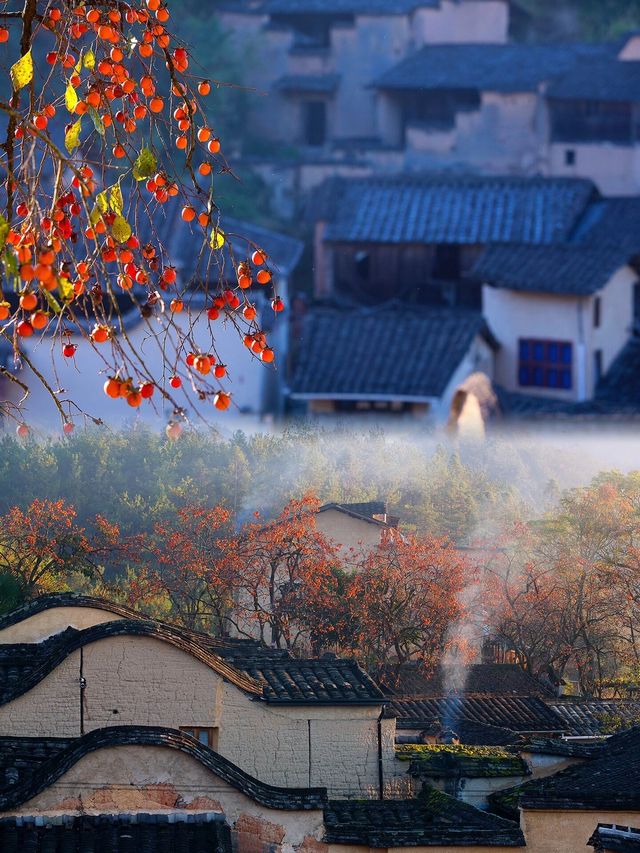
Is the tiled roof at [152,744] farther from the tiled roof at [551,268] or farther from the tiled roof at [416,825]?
the tiled roof at [551,268]

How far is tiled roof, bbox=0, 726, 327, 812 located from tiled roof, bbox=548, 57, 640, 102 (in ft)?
60.4

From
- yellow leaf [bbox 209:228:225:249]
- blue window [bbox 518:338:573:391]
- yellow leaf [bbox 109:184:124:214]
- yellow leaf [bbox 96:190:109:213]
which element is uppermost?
blue window [bbox 518:338:573:391]

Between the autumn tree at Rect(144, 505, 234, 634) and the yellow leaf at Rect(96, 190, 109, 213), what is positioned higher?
the yellow leaf at Rect(96, 190, 109, 213)

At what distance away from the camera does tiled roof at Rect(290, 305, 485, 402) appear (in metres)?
13.7

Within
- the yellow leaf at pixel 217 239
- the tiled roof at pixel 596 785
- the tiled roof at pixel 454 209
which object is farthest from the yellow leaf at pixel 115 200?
the tiled roof at pixel 454 209

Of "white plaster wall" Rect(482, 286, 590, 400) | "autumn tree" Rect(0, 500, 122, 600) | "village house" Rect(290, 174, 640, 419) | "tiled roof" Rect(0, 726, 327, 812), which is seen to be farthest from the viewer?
"white plaster wall" Rect(482, 286, 590, 400)

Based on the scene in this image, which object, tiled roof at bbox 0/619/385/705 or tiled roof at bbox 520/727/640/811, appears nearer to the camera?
tiled roof at bbox 520/727/640/811

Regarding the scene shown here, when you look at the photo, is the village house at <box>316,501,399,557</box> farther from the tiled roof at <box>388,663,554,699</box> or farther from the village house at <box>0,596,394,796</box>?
the village house at <box>0,596,394,796</box>

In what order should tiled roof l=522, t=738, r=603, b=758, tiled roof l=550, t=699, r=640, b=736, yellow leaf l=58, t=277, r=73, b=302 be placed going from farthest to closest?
tiled roof l=550, t=699, r=640, b=736
tiled roof l=522, t=738, r=603, b=758
yellow leaf l=58, t=277, r=73, b=302

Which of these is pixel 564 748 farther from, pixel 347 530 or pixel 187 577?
pixel 187 577

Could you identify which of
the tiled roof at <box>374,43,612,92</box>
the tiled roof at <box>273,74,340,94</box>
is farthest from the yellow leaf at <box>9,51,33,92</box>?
the tiled roof at <box>273,74,340,94</box>

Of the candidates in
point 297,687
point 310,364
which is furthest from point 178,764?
point 310,364

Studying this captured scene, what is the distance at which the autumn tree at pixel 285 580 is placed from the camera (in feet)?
25.9

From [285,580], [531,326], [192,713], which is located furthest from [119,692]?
[531,326]
